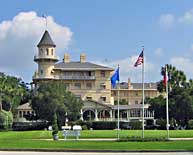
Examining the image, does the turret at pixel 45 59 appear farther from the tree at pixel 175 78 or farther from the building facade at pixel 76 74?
the tree at pixel 175 78

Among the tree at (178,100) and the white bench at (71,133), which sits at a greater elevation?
the tree at (178,100)

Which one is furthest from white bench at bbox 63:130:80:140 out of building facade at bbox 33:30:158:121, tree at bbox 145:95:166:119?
building facade at bbox 33:30:158:121

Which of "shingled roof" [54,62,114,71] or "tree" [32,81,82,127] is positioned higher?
"shingled roof" [54,62,114,71]

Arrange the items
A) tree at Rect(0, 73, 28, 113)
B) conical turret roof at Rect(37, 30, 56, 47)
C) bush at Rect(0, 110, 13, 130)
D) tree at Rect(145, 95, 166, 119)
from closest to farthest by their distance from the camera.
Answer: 1. bush at Rect(0, 110, 13, 130)
2. tree at Rect(145, 95, 166, 119)
3. tree at Rect(0, 73, 28, 113)
4. conical turret roof at Rect(37, 30, 56, 47)

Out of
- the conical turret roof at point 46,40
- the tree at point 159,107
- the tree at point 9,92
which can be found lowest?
the tree at point 159,107

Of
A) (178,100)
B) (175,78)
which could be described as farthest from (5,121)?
(175,78)

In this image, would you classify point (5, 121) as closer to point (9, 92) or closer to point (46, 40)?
point (9, 92)

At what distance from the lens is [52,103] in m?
108

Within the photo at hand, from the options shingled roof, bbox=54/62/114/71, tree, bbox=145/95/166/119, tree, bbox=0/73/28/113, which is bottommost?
tree, bbox=145/95/166/119

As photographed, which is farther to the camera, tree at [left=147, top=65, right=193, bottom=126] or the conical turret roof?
the conical turret roof

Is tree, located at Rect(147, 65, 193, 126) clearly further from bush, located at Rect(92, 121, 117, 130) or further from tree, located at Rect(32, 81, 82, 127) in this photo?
tree, located at Rect(32, 81, 82, 127)

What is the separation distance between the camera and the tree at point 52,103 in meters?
108

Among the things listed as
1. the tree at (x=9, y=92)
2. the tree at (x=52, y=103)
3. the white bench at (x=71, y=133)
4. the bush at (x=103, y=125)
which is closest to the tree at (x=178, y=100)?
the bush at (x=103, y=125)

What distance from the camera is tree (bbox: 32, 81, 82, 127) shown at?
355ft
